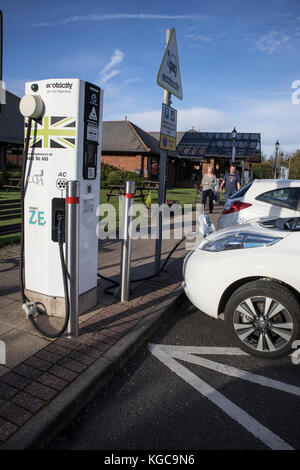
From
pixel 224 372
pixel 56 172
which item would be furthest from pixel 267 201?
pixel 56 172

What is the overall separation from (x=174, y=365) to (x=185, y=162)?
113 feet

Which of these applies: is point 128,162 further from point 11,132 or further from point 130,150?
point 11,132

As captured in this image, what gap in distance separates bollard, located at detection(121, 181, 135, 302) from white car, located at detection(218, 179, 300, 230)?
125 inches

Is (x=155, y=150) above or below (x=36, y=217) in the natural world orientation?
above

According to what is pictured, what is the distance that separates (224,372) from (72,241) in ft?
5.96

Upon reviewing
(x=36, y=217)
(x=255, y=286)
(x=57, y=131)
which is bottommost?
(x=255, y=286)

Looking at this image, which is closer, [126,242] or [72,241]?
[72,241]

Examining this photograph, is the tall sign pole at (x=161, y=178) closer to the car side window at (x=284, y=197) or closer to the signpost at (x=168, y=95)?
the signpost at (x=168, y=95)

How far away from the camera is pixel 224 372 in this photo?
9.96 feet

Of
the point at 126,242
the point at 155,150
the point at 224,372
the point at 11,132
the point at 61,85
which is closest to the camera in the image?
the point at 224,372

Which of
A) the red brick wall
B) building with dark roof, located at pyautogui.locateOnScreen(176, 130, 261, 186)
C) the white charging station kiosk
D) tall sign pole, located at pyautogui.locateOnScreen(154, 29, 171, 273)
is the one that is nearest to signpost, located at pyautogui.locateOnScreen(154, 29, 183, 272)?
tall sign pole, located at pyautogui.locateOnScreen(154, 29, 171, 273)

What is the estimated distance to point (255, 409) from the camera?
8.36 ft

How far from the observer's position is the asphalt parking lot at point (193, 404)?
221 cm

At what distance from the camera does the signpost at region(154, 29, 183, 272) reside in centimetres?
471
